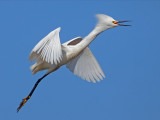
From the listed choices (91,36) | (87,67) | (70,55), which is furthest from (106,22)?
(87,67)


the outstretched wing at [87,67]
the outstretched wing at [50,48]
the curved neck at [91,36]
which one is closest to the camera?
the outstretched wing at [50,48]

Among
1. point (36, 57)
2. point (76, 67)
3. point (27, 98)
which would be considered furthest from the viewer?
point (76, 67)

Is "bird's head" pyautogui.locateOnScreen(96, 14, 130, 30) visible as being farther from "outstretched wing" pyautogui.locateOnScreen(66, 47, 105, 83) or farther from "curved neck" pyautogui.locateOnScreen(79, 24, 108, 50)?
"outstretched wing" pyautogui.locateOnScreen(66, 47, 105, 83)

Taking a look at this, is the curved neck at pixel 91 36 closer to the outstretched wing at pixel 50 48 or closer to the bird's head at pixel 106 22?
Result: the bird's head at pixel 106 22

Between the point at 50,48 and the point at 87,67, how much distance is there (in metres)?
2.45

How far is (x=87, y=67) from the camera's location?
1131 cm

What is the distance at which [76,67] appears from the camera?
11.3 meters

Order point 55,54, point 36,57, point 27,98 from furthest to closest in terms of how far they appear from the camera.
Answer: point 27,98
point 36,57
point 55,54

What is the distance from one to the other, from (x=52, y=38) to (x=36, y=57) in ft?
2.45

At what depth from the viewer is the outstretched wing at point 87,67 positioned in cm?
1127

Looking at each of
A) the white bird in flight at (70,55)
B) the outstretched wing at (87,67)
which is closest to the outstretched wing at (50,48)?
the white bird in flight at (70,55)

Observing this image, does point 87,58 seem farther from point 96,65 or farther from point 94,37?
point 94,37

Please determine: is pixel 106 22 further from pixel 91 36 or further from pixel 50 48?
pixel 50 48

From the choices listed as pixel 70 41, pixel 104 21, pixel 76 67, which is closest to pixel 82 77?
pixel 76 67
